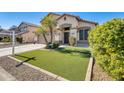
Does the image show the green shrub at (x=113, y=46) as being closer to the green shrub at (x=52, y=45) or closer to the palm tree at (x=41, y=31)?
the green shrub at (x=52, y=45)

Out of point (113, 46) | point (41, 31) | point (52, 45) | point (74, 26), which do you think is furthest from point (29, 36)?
point (113, 46)

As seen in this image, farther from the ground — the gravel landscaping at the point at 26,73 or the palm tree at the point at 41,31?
the palm tree at the point at 41,31

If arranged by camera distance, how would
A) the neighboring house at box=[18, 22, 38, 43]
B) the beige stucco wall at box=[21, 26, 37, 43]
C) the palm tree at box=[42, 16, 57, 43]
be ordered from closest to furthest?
the neighboring house at box=[18, 22, 38, 43]
the beige stucco wall at box=[21, 26, 37, 43]
the palm tree at box=[42, 16, 57, 43]

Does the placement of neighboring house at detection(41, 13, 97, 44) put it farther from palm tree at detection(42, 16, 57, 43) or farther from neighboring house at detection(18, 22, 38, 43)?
neighboring house at detection(18, 22, 38, 43)

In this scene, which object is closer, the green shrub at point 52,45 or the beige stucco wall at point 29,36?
the beige stucco wall at point 29,36

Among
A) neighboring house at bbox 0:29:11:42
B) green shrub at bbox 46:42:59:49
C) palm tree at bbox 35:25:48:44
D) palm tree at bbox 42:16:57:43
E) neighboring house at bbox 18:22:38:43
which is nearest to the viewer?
neighboring house at bbox 0:29:11:42

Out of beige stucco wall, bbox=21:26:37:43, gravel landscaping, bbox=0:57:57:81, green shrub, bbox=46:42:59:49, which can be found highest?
beige stucco wall, bbox=21:26:37:43

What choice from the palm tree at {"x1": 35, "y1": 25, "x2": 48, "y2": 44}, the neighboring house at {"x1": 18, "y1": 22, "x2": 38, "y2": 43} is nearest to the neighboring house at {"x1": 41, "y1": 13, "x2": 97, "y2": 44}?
the palm tree at {"x1": 35, "y1": 25, "x2": 48, "y2": 44}

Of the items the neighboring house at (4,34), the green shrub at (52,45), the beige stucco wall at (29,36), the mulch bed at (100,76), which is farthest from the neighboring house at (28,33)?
the mulch bed at (100,76)

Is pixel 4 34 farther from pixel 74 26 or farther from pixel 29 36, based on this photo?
pixel 74 26

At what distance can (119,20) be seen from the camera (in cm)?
380
